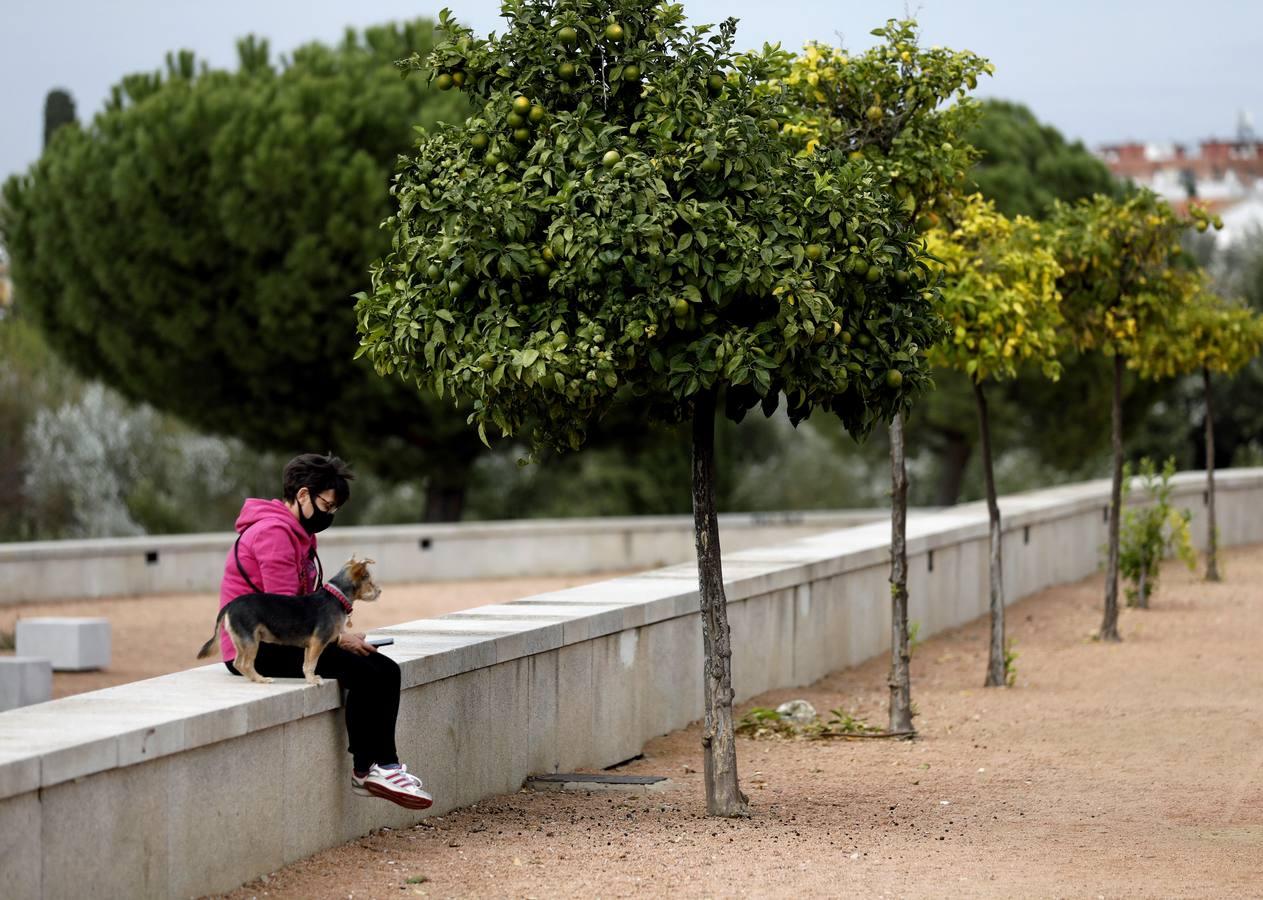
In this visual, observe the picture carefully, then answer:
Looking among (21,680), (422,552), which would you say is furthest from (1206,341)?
(21,680)

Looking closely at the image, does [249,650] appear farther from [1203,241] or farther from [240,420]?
[1203,241]

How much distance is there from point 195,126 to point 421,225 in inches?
741

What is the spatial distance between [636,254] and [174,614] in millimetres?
12072

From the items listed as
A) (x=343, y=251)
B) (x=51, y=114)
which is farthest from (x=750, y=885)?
(x=51, y=114)

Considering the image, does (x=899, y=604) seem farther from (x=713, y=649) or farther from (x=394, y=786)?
(x=394, y=786)

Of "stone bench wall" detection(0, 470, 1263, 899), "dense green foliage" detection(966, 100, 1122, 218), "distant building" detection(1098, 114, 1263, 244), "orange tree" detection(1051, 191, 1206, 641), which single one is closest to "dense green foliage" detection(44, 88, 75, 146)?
"dense green foliage" detection(966, 100, 1122, 218)

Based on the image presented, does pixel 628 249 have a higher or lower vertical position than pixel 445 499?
higher

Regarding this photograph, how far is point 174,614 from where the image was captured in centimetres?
1709

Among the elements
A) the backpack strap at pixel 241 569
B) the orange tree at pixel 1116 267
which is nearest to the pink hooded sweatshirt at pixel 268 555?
the backpack strap at pixel 241 569

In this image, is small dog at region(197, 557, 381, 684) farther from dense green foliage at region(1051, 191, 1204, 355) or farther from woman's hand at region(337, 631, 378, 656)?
dense green foliage at region(1051, 191, 1204, 355)

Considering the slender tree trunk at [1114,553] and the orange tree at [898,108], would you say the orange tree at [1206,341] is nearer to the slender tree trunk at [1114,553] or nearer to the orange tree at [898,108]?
the slender tree trunk at [1114,553]

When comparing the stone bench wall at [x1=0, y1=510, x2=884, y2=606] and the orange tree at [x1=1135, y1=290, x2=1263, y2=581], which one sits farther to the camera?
the stone bench wall at [x1=0, y1=510, x2=884, y2=606]

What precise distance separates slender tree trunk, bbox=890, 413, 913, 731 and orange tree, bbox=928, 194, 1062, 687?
2.35ft

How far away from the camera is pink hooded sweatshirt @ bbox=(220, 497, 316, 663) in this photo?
6055mm
